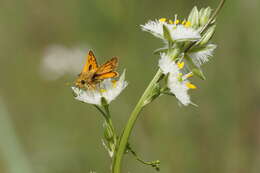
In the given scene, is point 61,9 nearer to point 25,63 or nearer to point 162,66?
point 25,63

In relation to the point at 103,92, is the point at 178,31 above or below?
above

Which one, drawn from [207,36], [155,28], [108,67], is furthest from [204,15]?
[108,67]

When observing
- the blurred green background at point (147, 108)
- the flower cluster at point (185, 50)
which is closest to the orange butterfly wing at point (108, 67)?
the flower cluster at point (185, 50)

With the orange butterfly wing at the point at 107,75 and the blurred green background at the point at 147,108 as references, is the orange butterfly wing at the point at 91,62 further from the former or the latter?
Result: the blurred green background at the point at 147,108

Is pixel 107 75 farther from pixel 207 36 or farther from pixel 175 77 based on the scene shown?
pixel 207 36

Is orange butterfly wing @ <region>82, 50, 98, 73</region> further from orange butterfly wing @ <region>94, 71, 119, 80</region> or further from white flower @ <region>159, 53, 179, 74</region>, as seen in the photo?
white flower @ <region>159, 53, 179, 74</region>

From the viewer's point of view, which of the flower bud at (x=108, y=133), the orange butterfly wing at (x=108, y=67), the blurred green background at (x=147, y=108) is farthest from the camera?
the blurred green background at (x=147, y=108)

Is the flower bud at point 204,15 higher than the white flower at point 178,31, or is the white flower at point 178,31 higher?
the flower bud at point 204,15

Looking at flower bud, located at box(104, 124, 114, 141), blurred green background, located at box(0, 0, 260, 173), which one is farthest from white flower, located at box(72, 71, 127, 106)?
blurred green background, located at box(0, 0, 260, 173)
